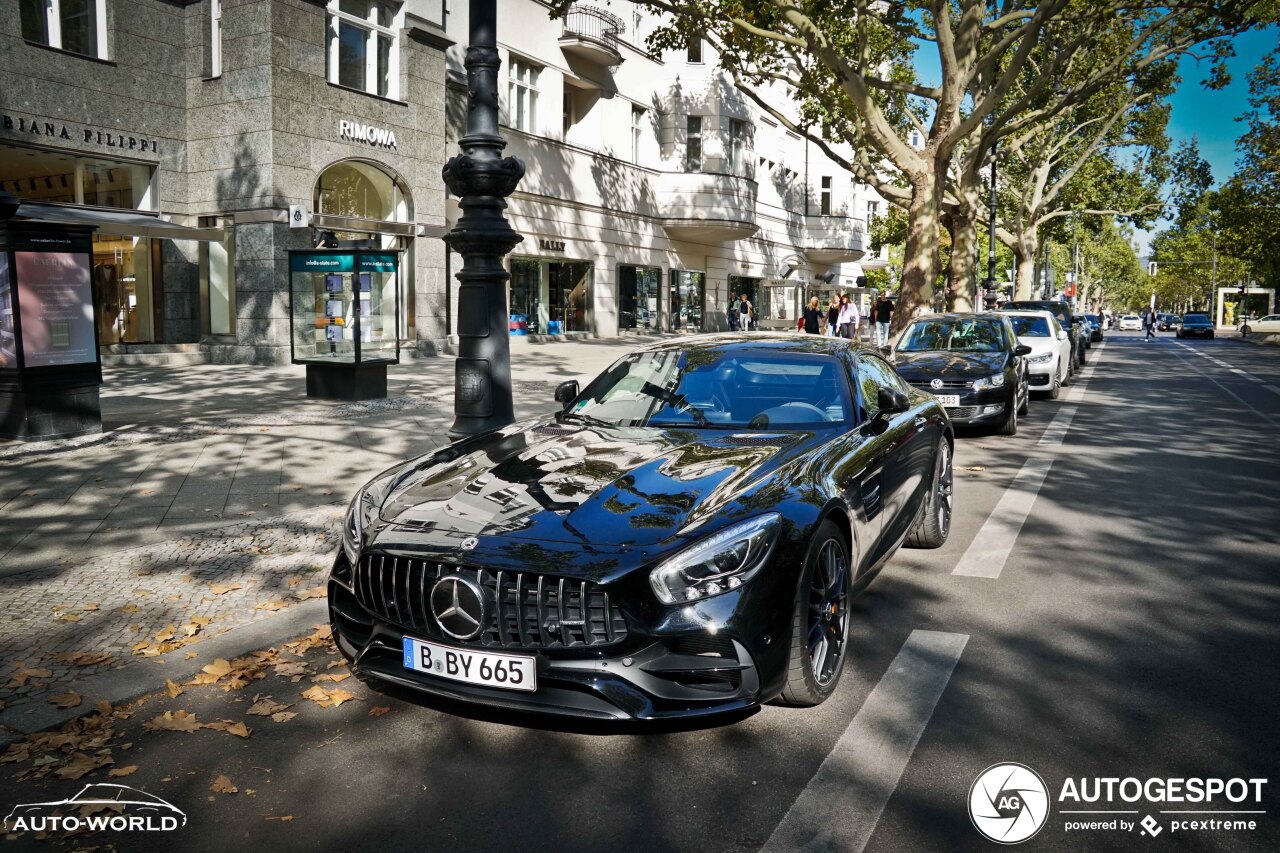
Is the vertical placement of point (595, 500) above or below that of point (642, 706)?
above

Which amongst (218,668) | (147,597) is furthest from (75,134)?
(218,668)

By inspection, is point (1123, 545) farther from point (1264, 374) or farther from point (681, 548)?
point (1264, 374)

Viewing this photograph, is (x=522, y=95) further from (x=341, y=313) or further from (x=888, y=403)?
(x=888, y=403)

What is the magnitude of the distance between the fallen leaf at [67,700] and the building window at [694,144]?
32167mm

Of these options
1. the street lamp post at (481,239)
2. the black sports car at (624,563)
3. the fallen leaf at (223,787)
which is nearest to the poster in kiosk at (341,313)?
the street lamp post at (481,239)

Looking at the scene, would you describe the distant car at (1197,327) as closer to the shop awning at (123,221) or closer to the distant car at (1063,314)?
the distant car at (1063,314)

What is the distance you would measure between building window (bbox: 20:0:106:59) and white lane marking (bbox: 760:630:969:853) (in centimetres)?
1884

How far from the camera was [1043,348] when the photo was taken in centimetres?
1664

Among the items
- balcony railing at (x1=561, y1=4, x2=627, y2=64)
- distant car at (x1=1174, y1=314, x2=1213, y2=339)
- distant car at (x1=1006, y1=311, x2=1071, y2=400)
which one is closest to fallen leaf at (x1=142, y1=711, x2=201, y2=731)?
distant car at (x1=1006, y1=311, x2=1071, y2=400)

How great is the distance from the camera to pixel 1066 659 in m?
4.39

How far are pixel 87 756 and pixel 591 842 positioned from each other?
185 cm

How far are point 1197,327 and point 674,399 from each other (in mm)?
62716

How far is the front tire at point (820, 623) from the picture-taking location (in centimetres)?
361

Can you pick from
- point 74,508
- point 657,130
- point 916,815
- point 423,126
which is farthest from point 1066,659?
point 657,130
